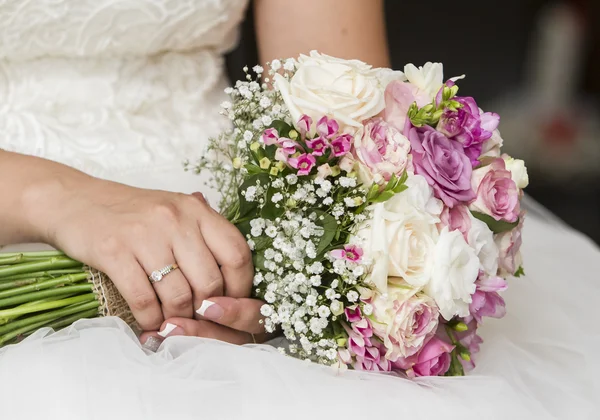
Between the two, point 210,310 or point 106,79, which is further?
point 106,79

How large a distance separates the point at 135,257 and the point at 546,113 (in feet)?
8.87

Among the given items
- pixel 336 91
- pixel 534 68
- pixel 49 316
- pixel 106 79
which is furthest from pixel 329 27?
pixel 534 68

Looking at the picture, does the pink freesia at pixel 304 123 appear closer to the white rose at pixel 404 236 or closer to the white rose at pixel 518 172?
the white rose at pixel 404 236

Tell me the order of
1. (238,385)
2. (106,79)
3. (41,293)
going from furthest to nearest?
1. (106,79)
2. (41,293)
3. (238,385)

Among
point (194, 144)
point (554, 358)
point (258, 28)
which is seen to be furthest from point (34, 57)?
point (554, 358)

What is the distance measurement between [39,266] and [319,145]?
0.35 m

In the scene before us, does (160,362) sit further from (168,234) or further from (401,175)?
(401,175)

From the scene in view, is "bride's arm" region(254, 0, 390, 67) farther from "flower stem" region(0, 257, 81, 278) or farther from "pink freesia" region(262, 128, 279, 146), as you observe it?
"flower stem" region(0, 257, 81, 278)

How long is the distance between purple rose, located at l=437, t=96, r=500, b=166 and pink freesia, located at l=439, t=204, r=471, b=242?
60 millimetres

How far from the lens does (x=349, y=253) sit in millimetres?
768

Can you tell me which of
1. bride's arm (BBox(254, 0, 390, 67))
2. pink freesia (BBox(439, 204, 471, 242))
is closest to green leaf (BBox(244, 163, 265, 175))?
pink freesia (BBox(439, 204, 471, 242))

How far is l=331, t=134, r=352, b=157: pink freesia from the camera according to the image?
2.59ft

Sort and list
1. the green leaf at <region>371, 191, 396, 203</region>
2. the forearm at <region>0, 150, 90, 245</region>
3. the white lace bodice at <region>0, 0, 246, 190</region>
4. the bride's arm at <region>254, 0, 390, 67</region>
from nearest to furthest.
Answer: the green leaf at <region>371, 191, 396, 203</region>
the forearm at <region>0, 150, 90, 245</region>
the white lace bodice at <region>0, 0, 246, 190</region>
the bride's arm at <region>254, 0, 390, 67</region>

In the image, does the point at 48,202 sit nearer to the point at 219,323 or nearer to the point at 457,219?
the point at 219,323
